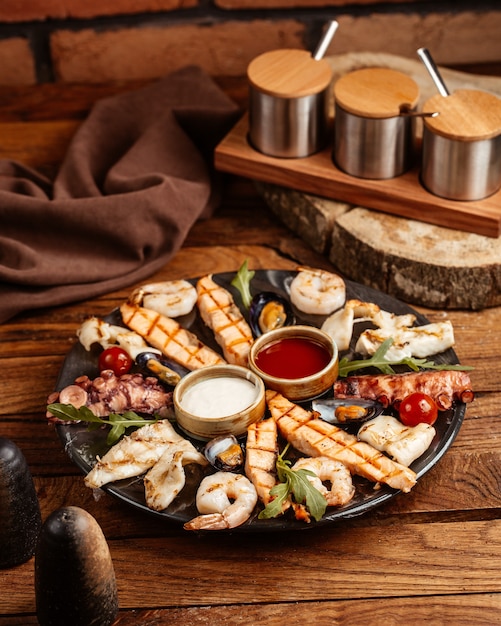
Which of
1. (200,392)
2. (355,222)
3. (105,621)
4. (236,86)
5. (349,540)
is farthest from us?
(236,86)

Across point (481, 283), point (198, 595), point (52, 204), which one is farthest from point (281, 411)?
point (52, 204)

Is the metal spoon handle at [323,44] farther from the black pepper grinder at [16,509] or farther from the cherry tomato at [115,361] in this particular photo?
the black pepper grinder at [16,509]

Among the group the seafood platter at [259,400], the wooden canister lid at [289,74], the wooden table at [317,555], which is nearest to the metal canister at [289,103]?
the wooden canister lid at [289,74]

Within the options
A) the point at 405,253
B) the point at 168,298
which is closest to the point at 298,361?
the point at 168,298

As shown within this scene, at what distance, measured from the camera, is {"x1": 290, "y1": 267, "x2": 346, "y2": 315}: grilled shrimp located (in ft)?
8.19

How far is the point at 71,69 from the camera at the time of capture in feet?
12.6

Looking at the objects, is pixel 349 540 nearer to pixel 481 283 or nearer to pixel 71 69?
pixel 481 283

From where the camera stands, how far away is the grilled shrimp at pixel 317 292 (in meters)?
2.50

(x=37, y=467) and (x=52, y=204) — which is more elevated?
(x=52, y=204)

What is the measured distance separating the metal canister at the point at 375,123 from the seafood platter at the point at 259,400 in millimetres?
440

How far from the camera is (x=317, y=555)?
79.3 inches

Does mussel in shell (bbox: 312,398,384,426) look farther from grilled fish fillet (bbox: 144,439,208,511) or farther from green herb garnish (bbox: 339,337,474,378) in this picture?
grilled fish fillet (bbox: 144,439,208,511)

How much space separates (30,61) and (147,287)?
5.38 feet

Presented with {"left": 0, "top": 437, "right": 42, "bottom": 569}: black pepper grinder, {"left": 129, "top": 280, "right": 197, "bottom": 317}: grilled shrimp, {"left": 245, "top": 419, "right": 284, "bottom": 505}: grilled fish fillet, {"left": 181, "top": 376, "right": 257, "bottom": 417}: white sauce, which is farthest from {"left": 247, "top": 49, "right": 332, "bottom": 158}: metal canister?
{"left": 0, "top": 437, "right": 42, "bottom": 569}: black pepper grinder
